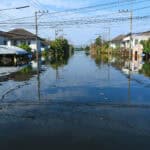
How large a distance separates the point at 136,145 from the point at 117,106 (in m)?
5.70

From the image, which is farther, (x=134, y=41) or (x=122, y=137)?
(x=134, y=41)

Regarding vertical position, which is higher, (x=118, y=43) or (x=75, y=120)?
(x=118, y=43)

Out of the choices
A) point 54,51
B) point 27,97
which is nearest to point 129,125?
point 27,97

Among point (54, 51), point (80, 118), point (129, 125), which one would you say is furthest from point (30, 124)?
point (54, 51)

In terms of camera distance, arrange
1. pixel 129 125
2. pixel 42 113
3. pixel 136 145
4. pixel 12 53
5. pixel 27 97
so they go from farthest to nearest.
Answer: pixel 12 53
pixel 27 97
pixel 42 113
pixel 129 125
pixel 136 145

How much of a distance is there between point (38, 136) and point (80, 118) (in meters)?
2.72

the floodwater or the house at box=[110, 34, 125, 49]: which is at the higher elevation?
the house at box=[110, 34, 125, 49]

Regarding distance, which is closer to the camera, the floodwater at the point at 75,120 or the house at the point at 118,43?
the floodwater at the point at 75,120

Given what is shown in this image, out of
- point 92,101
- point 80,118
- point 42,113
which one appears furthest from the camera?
point 92,101

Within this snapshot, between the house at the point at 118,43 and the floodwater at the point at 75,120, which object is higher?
the house at the point at 118,43

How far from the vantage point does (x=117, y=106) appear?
14766 mm

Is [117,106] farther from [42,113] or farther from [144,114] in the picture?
[42,113]

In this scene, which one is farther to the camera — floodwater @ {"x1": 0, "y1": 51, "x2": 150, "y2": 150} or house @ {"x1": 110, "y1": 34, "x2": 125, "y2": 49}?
house @ {"x1": 110, "y1": 34, "x2": 125, "y2": 49}

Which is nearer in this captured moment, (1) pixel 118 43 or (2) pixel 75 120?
(2) pixel 75 120
